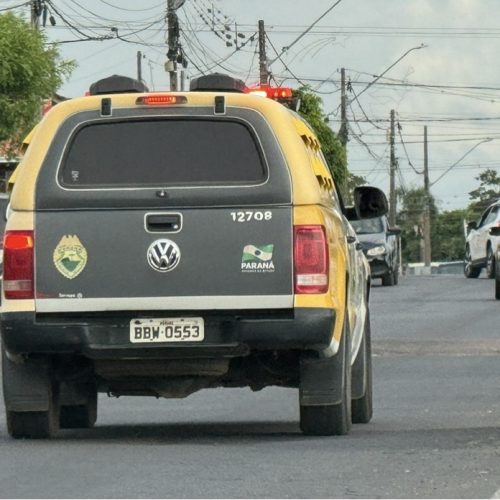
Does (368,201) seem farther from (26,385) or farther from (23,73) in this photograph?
(23,73)

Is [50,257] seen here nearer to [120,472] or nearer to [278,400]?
[120,472]

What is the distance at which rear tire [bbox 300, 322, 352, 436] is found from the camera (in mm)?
11648

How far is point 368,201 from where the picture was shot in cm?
1354

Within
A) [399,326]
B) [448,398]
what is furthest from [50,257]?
[399,326]

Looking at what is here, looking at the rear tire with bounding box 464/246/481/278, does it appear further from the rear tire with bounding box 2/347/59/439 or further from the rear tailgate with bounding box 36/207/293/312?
the rear tailgate with bounding box 36/207/293/312

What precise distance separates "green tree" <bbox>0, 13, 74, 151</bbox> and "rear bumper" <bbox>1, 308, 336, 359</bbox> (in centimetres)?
3762

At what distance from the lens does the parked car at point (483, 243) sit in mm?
44438

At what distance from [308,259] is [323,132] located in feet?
153

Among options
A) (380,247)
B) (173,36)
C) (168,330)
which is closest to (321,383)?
(168,330)

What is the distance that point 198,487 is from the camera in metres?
9.14

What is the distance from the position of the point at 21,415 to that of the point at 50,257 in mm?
992

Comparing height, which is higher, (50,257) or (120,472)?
(50,257)

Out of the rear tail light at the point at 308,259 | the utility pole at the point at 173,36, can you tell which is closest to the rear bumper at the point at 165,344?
the rear tail light at the point at 308,259

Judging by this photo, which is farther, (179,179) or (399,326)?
(399,326)
